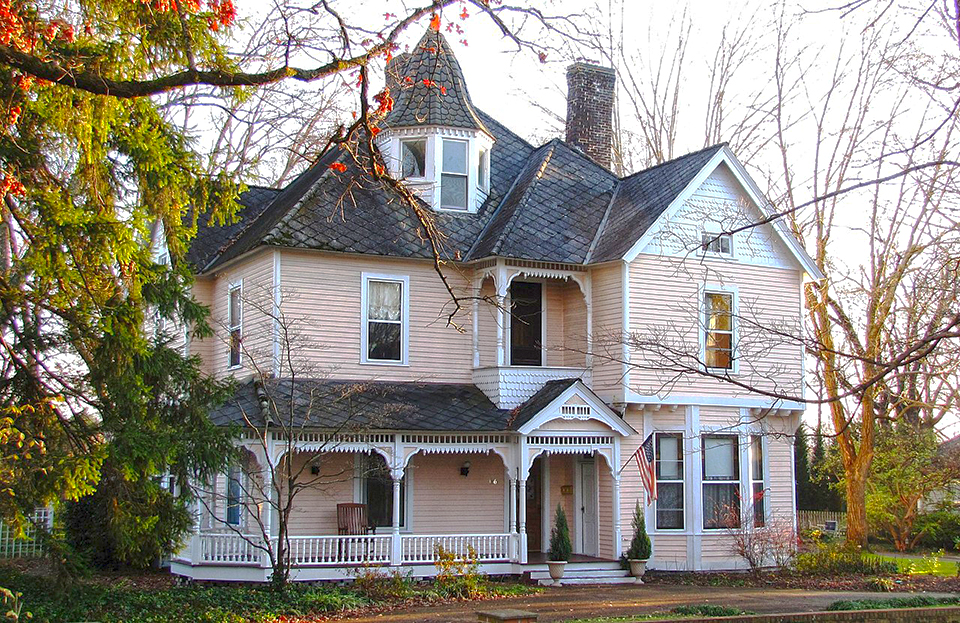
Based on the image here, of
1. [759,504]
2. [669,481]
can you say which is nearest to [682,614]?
[669,481]

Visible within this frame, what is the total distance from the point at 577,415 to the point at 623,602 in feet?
13.7

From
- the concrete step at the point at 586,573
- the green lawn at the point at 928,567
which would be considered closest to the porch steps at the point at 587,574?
the concrete step at the point at 586,573

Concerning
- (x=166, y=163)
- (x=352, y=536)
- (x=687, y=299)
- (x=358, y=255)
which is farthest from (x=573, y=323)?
(x=166, y=163)

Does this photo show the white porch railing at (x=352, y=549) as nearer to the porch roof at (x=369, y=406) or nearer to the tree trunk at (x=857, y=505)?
the porch roof at (x=369, y=406)

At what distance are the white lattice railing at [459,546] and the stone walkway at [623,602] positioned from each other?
1.57 meters

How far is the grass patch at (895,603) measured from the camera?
16875 mm

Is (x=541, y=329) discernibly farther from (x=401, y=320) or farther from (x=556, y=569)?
(x=556, y=569)

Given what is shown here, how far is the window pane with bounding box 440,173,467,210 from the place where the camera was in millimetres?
23250

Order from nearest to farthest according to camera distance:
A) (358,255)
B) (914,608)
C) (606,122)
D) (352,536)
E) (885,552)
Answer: (914,608) < (352,536) < (358,255) < (606,122) < (885,552)

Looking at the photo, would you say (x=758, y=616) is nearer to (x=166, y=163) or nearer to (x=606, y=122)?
(x=166, y=163)

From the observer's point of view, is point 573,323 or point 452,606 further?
point 573,323

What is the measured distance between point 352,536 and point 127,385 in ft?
24.5

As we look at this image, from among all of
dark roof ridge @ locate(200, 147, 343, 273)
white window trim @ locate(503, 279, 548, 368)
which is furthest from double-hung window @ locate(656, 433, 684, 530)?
dark roof ridge @ locate(200, 147, 343, 273)

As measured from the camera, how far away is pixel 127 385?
42.5 feet
